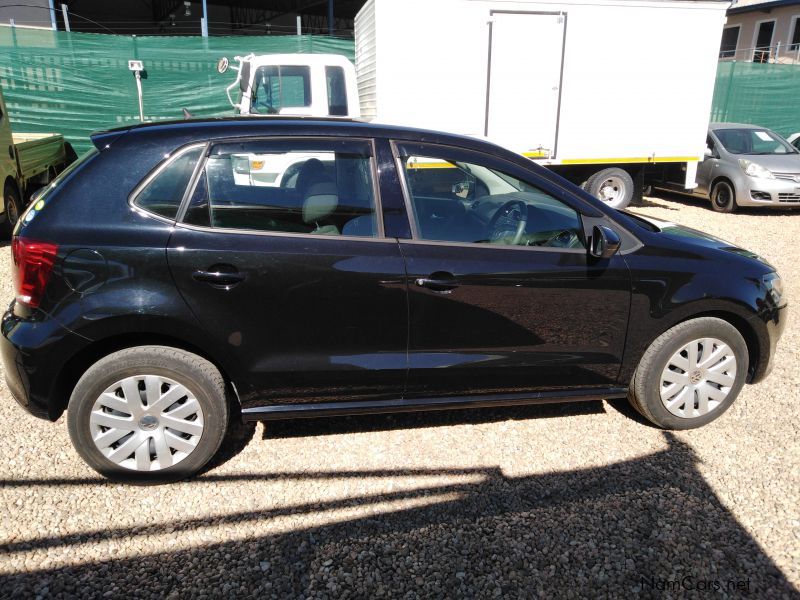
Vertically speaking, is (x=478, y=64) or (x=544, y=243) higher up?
(x=478, y=64)

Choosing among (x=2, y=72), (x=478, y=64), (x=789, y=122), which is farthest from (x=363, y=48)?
(x=789, y=122)

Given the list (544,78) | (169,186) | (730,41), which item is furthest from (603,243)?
(730,41)

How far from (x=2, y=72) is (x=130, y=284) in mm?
12221

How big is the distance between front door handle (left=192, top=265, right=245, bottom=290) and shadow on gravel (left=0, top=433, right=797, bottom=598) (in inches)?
41.5

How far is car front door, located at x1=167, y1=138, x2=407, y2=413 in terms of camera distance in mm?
2844

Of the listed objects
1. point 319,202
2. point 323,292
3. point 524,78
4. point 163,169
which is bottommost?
point 323,292

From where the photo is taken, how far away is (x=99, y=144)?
2943mm

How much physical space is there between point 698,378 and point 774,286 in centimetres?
72

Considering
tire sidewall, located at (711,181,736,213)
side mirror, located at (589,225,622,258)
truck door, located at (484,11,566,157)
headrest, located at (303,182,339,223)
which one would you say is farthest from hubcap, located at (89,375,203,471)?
tire sidewall, located at (711,181,736,213)

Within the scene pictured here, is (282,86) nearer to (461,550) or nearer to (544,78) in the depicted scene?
(544,78)

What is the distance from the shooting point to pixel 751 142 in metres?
11.6

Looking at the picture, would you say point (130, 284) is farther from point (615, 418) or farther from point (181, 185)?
point (615, 418)

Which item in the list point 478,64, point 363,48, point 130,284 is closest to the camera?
point 130,284

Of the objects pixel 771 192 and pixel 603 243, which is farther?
pixel 771 192
